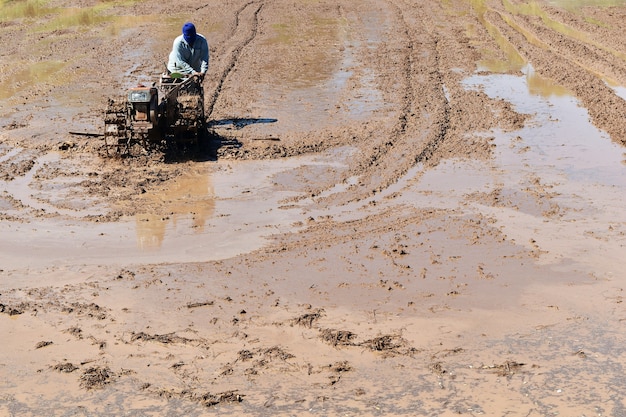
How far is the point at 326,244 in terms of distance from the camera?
1051 cm

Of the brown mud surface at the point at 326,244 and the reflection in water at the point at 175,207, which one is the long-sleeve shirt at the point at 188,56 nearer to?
the brown mud surface at the point at 326,244

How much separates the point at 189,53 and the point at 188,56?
0.05 m

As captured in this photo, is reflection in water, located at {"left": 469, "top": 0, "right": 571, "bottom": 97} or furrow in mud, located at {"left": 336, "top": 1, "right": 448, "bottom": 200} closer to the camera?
furrow in mud, located at {"left": 336, "top": 1, "right": 448, "bottom": 200}

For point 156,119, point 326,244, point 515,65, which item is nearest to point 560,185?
point 326,244

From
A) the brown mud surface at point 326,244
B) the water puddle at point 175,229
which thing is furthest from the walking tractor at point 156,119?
the water puddle at point 175,229

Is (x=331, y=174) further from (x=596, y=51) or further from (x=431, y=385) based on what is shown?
(x=596, y=51)

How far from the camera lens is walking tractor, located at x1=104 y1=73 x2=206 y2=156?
12930mm

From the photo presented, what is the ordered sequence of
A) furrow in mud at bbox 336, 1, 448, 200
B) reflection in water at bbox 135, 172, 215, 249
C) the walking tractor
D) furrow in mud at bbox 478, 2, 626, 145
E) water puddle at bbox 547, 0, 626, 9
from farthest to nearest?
water puddle at bbox 547, 0, 626, 9 → furrow in mud at bbox 478, 2, 626, 145 → furrow in mud at bbox 336, 1, 448, 200 → the walking tractor → reflection in water at bbox 135, 172, 215, 249

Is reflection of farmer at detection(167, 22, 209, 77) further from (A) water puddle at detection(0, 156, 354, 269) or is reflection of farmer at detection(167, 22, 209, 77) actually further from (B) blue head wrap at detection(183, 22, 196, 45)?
(A) water puddle at detection(0, 156, 354, 269)

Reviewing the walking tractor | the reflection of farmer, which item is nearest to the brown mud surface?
the walking tractor

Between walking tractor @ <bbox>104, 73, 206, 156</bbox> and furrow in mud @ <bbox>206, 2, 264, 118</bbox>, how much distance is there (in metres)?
1.93

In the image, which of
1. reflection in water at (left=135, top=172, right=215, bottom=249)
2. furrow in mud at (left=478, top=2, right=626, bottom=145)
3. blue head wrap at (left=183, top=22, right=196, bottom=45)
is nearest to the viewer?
reflection in water at (left=135, top=172, right=215, bottom=249)

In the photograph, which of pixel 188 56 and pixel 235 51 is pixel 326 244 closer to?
pixel 188 56

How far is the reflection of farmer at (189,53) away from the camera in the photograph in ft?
48.0
